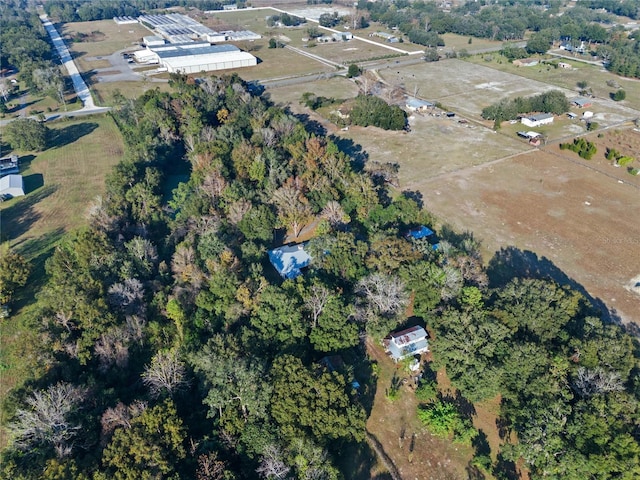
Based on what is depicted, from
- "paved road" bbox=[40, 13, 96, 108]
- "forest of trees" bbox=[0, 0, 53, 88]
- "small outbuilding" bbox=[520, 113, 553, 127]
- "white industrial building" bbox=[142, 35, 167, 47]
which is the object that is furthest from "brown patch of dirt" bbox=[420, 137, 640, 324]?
"white industrial building" bbox=[142, 35, 167, 47]

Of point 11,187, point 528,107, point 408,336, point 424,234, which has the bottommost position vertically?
point 424,234

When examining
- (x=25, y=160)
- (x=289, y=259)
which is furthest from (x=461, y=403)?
(x=25, y=160)

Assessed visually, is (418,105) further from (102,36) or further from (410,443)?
(102,36)

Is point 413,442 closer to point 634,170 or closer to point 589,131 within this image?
point 634,170

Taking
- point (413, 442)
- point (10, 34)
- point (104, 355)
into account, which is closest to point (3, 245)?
point (104, 355)

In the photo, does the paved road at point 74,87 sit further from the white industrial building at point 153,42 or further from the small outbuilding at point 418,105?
the small outbuilding at point 418,105

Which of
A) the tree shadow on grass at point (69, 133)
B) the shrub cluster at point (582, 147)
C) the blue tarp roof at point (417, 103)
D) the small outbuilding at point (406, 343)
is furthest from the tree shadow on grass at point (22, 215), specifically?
the shrub cluster at point (582, 147)
